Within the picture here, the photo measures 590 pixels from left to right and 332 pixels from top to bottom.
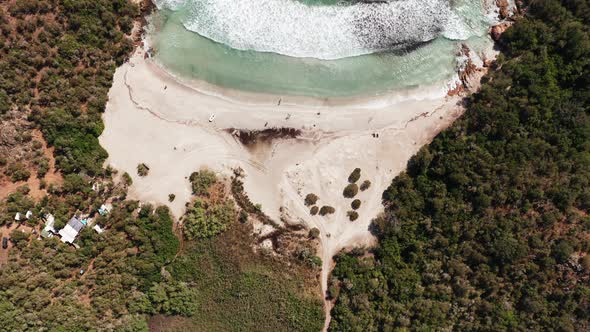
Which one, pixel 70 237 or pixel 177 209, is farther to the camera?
pixel 177 209

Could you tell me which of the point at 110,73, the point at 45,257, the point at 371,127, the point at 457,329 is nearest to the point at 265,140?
the point at 371,127

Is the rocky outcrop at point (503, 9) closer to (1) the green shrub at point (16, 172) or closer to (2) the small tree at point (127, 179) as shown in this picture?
(2) the small tree at point (127, 179)

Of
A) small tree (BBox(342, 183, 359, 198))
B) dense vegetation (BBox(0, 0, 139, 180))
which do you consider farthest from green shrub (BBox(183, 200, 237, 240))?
small tree (BBox(342, 183, 359, 198))

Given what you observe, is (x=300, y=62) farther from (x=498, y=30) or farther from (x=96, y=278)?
(x=96, y=278)

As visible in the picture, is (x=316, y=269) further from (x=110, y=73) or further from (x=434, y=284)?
(x=110, y=73)

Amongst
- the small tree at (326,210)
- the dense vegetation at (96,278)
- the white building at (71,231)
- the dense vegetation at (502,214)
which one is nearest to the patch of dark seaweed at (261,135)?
the small tree at (326,210)

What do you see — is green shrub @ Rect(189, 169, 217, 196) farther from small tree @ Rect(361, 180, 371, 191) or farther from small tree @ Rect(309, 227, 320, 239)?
small tree @ Rect(361, 180, 371, 191)
